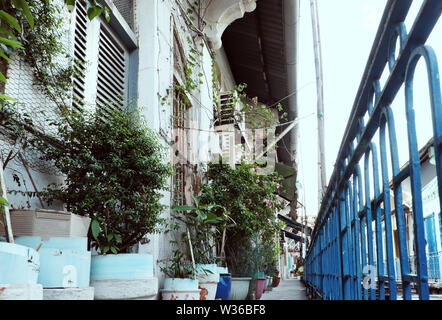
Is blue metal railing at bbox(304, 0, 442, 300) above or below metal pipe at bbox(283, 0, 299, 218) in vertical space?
below

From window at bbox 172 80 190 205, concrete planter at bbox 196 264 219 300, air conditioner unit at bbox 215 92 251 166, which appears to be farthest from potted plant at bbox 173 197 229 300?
air conditioner unit at bbox 215 92 251 166

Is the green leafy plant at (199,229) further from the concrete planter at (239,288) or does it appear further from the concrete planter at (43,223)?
the concrete planter at (43,223)

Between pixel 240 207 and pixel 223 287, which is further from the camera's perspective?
pixel 240 207

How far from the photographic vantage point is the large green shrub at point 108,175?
136 inches

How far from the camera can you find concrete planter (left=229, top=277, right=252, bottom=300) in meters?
6.95

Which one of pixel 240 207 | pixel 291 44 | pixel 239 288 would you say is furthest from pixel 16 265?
pixel 291 44

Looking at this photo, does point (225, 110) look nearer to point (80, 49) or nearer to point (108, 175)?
point (80, 49)

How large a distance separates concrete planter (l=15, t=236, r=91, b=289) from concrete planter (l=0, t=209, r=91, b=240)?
69 millimetres

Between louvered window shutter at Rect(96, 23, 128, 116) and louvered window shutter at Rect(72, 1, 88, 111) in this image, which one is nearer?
louvered window shutter at Rect(72, 1, 88, 111)

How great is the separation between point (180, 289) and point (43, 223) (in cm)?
217

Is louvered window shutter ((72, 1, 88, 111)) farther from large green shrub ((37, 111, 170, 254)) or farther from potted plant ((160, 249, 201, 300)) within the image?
potted plant ((160, 249, 201, 300))

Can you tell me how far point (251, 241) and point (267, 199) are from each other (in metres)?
0.93

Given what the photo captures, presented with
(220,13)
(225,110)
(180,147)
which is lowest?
(180,147)

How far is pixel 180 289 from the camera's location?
14.9 ft
